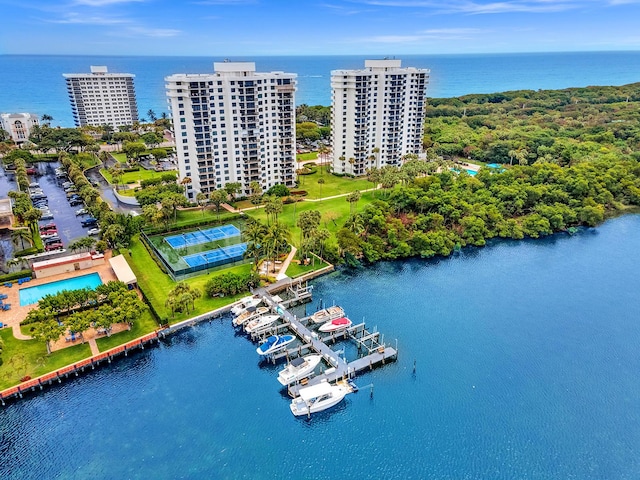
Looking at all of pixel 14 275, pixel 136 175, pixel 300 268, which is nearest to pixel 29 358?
pixel 14 275

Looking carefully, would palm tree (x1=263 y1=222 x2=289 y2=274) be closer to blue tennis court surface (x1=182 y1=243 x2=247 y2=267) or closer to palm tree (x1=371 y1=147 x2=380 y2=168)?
blue tennis court surface (x1=182 y1=243 x2=247 y2=267)

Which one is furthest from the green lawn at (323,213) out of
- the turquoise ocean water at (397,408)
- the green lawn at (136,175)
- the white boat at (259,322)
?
the green lawn at (136,175)

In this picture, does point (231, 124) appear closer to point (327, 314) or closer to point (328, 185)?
point (328, 185)

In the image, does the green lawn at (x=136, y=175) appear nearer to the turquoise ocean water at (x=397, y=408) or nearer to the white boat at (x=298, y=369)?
the turquoise ocean water at (x=397, y=408)

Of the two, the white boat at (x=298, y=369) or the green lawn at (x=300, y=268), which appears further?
the green lawn at (x=300, y=268)

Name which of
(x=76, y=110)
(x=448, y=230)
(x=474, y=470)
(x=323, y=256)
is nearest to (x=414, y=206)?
(x=448, y=230)

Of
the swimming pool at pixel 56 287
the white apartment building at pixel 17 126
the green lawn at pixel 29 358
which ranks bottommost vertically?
the green lawn at pixel 29 358

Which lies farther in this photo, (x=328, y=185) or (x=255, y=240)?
(x=328, y=185)
